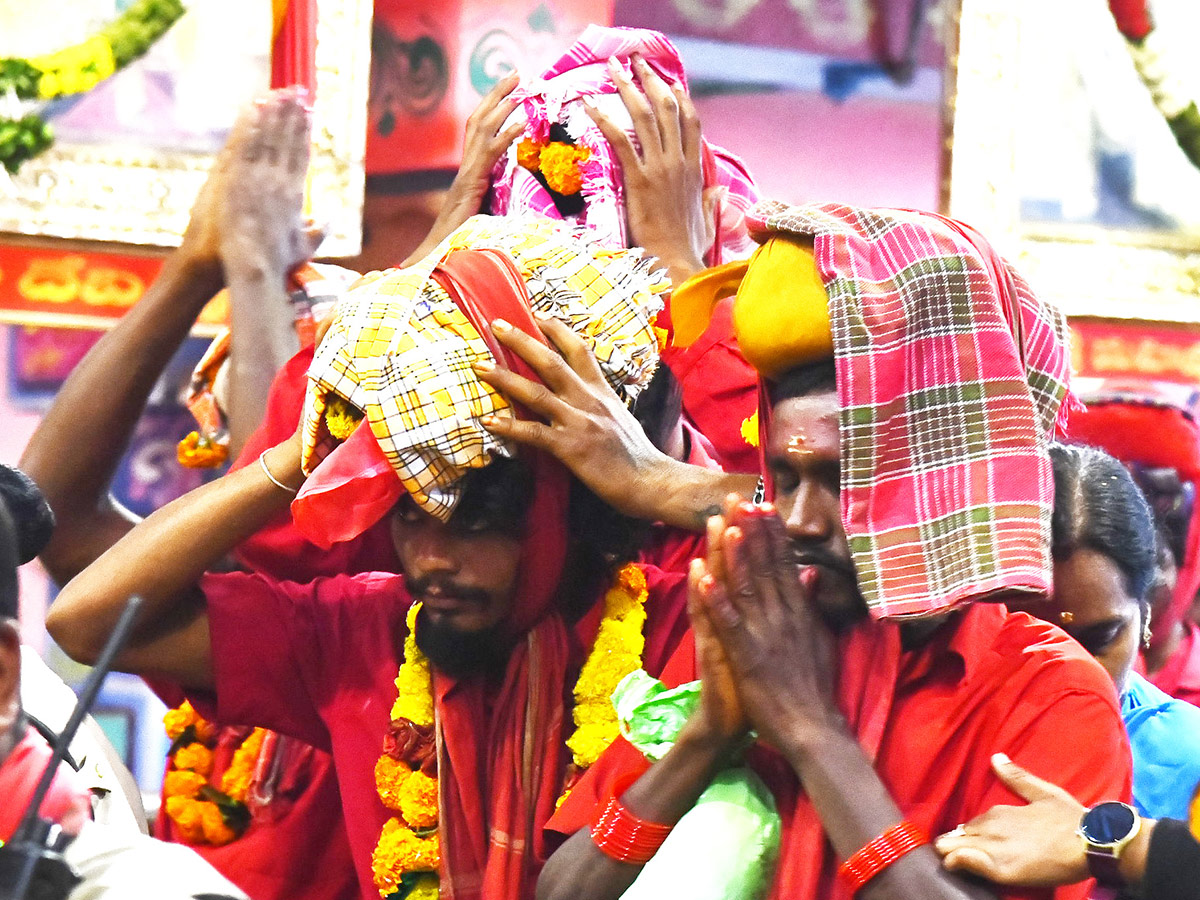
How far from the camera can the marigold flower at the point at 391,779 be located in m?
2.68

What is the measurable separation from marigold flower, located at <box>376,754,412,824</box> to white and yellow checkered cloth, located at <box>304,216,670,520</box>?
0.43 meters

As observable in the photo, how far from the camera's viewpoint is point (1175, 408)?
12.4 ft

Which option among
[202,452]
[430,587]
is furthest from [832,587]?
[202,452]

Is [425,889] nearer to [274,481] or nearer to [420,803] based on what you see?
[420,803]

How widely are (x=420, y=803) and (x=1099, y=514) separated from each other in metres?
1.15

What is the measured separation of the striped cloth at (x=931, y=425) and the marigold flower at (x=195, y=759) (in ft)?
5.53

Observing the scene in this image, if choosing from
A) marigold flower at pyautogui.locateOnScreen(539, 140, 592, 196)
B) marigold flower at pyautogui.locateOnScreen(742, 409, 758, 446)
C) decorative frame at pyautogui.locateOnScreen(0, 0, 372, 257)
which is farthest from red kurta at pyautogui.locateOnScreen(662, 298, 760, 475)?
decorative frame at pyautogui.locateOnScreen(0, 0, 372, 257)

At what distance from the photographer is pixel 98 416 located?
330 centimetres

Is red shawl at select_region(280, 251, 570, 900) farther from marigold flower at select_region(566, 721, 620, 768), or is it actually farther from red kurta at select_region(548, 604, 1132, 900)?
red kurta at select_region(548, 604, 1132, 900)

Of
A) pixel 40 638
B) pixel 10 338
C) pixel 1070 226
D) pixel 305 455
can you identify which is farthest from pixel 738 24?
pixel 305 455

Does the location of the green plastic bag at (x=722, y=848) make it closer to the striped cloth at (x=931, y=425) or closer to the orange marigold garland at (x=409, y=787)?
the striped cloth at (x=931, y=425)

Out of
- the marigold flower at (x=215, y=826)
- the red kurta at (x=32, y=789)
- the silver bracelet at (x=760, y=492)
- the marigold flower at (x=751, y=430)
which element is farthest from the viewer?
the marigold flower at (x=215, y=826)

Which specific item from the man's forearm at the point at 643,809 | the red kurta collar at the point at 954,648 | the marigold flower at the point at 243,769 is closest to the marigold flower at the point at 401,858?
the man's forearm at the point at 643,809

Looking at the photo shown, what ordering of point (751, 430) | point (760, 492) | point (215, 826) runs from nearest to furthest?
point (760, 492), point (751, 430), point (215, 826)
